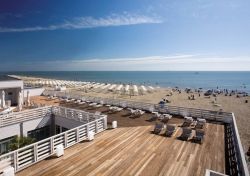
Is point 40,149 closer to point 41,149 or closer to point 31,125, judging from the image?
point 41,149

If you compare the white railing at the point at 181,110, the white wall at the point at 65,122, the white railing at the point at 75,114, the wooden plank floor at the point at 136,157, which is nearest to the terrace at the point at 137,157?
the wooden plank floor at the point at 136,157

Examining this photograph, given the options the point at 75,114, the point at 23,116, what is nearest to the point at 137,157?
the point at 75,114

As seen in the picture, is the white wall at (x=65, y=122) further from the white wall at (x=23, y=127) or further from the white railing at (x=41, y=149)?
the white railing at (x=41, y=149)

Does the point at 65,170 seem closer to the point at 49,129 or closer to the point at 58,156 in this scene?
the point at 58,156

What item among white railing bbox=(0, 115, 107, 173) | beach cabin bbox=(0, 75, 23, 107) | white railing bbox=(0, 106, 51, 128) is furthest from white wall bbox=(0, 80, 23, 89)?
white railing bbox=(0, 115, 107, 173)

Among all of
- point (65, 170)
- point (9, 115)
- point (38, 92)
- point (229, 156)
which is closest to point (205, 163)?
point (229, 156)
